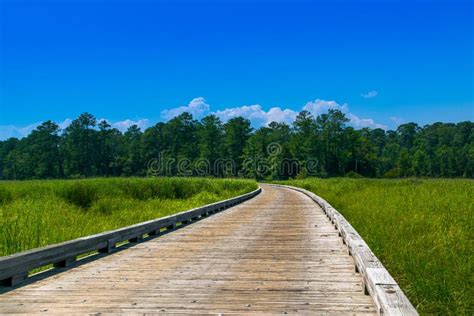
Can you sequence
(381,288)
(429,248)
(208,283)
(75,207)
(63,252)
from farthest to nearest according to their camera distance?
(75,207)
(429,248)
(63,252)
(208,283)
(381,288)

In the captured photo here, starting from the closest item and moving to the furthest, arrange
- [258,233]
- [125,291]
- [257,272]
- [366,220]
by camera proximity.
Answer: [125,291], [257,272], [258,233], [366,220]

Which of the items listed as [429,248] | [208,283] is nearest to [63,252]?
[208,283]

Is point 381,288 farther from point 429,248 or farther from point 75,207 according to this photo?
point 75,207

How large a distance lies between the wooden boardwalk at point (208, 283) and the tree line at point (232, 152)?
9956 centimetres

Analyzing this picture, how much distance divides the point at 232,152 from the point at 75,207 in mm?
111114

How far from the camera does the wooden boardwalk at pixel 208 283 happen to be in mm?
5086

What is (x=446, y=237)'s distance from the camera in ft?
30.2

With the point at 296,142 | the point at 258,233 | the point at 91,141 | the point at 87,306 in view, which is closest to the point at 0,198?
the point at 258,233

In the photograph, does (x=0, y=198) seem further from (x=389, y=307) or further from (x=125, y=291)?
(x=389, y=307)

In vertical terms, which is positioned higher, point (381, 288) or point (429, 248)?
point (381, 288)

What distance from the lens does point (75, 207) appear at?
787 inches

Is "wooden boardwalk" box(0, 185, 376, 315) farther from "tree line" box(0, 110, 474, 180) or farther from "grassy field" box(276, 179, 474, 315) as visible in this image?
"tree line" box(0, 110, 474, 180)

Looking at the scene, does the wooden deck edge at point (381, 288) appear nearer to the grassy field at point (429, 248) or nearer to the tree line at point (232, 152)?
the grassy field at point (429, 248)

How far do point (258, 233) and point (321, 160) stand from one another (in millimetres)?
106112
